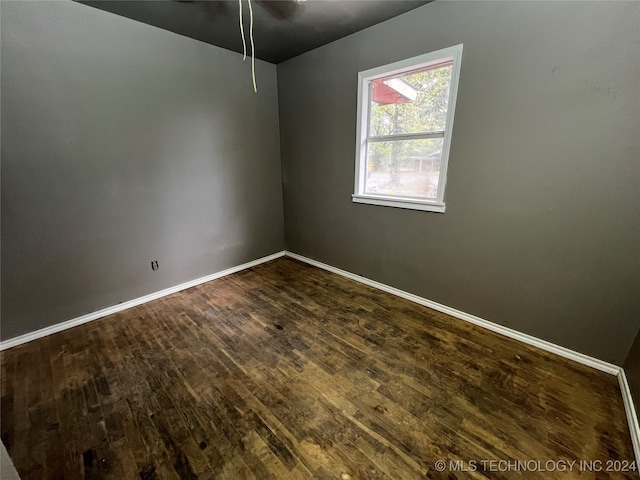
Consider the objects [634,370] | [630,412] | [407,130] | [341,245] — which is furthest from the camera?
[341,245]

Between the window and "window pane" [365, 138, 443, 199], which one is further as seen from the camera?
"window pane" [365, 138, 443, 199]

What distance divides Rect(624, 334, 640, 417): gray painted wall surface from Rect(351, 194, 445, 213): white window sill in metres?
1.47

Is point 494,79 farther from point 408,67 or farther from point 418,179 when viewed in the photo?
point 418,179

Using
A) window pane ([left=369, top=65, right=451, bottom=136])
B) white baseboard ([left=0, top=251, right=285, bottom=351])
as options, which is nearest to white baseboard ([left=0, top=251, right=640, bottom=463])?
white baseboard ([left=0, top=251, right=285, bottom=351])

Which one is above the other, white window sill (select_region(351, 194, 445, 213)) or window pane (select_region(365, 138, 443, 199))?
window pane (select_region(365, 138, 443, 199))

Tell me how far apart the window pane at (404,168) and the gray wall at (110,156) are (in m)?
1.60

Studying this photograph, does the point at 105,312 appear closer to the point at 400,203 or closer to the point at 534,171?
the point at 400,203

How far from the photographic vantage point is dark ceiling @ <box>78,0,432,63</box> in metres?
2.05

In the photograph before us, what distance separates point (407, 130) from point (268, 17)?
5.17 feet

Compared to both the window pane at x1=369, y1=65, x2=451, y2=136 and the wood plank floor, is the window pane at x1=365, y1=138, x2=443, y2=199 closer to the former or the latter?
the window pane at x1=369, y1=65, x2=451, y2=136

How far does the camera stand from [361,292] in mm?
2904

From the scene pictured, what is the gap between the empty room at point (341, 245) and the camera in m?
1.41

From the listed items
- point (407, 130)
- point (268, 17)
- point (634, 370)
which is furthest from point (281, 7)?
point (634, 370)

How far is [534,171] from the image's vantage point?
1847 mm
